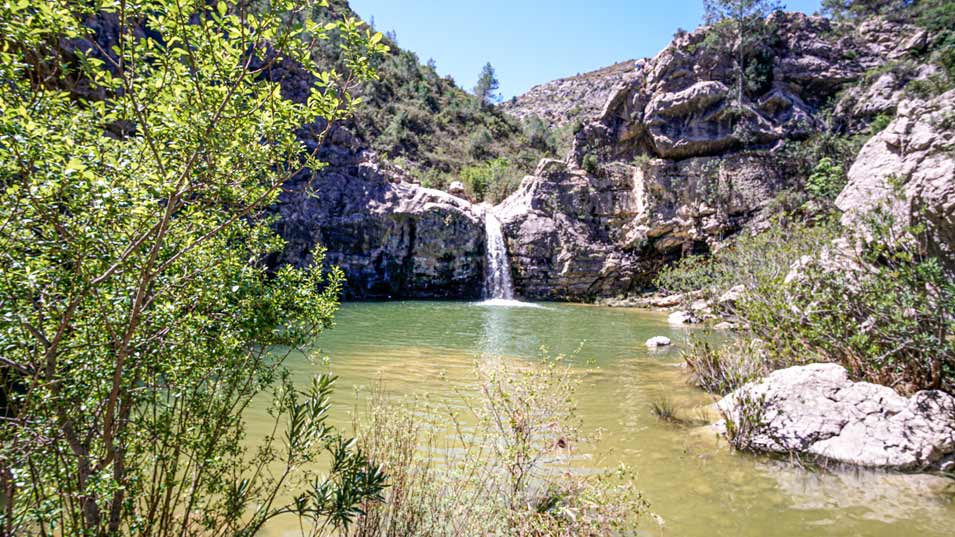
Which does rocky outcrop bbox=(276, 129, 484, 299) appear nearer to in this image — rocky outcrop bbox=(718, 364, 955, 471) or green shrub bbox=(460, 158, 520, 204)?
green shrub bbox=(460, 158, 520, 204)

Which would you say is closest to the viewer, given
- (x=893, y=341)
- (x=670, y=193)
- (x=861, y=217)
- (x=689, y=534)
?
(x=689, y=534)

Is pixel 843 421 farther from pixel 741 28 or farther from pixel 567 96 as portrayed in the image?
pixel 567 96

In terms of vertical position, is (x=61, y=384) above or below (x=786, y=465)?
above

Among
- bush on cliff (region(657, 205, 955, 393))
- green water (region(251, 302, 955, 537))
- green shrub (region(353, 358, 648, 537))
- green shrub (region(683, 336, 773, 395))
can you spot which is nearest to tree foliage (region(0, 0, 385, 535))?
green shrub (region(353, 358, 648, 537))

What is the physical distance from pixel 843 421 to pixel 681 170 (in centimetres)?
2506

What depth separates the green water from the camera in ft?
12.2

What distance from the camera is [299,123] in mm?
2564

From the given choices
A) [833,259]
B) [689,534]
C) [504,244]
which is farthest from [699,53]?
[689,534]

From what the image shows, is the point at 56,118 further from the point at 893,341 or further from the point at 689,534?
the point at 893,341

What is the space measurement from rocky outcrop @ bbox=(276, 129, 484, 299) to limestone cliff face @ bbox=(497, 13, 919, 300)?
353 centimetres

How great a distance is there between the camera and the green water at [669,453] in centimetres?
372

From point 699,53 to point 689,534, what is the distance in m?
32.6

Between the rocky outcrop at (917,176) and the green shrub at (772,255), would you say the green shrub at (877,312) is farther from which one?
the green shrub at (772,255)

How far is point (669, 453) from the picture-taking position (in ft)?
17.0
